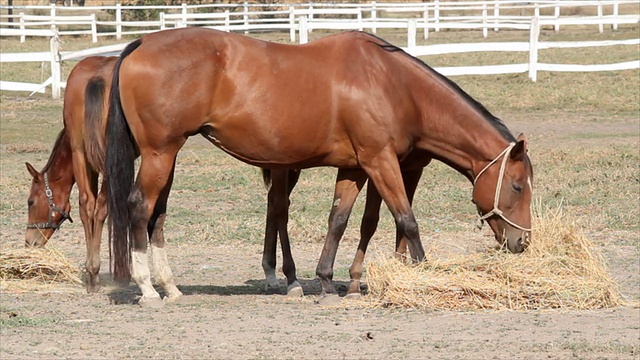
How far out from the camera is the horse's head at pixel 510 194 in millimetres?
8039

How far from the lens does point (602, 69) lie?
23359mm

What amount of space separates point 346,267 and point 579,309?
8.76 feet

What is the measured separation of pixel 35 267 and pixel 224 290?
1620 mm

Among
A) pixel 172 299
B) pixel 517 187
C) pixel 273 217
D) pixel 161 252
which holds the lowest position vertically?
pixel 172 299

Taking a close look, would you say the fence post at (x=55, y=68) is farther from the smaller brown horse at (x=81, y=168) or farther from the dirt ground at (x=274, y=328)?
the dirt ground at (x=274, y=328)

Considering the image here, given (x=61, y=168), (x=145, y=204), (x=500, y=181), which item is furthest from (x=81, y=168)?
(x=500, y=181)

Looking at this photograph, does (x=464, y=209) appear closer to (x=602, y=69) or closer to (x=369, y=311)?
(x=369, y=311)

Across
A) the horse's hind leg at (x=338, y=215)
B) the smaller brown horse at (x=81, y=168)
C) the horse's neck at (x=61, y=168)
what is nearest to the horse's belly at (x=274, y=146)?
the horse's hind leg at (x=338, y=215)

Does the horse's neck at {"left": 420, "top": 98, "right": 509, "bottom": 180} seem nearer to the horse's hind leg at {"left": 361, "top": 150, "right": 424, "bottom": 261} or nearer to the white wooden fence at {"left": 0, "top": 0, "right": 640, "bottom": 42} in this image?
the horse's hind leg at {"left": 361, "top": 150, "right": 424, "bottom": 261}

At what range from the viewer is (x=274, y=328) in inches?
283

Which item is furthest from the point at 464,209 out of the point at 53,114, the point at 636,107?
the point at 53,114

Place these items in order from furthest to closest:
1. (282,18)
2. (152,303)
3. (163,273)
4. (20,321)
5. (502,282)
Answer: (282,18) → (163,273) → (152,303) → (502,282) → (20,321)

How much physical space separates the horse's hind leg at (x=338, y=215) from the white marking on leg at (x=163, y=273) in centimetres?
112

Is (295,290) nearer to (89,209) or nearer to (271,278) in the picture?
(271,278)
